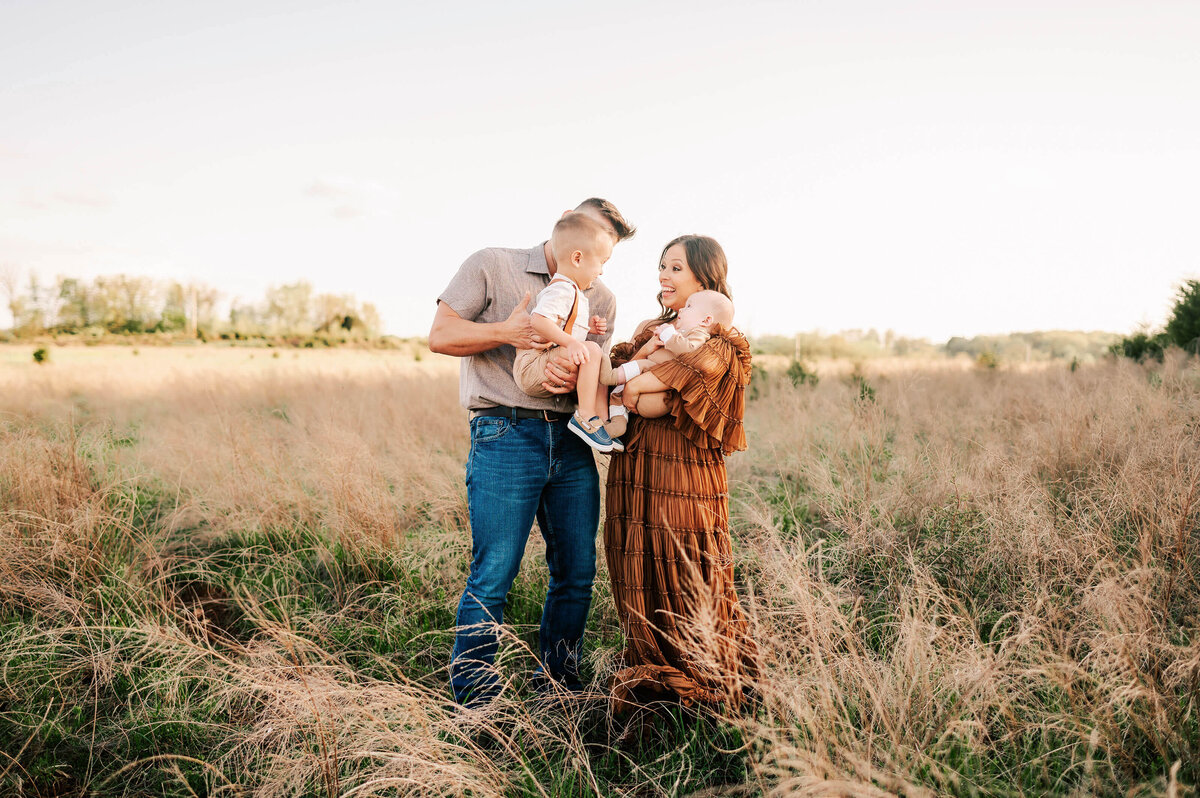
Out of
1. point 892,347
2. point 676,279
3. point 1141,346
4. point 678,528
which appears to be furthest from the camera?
point 892,347

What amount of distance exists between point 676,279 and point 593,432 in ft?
2.50

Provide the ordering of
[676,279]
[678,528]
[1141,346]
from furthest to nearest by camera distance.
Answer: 1. [1141,346]
2. [676,279]
3. [678,528]

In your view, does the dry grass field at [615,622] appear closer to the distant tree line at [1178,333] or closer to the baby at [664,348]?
the baby at [664,348]

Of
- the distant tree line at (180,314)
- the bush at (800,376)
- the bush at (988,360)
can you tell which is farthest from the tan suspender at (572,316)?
the distant tree line at (180,314)

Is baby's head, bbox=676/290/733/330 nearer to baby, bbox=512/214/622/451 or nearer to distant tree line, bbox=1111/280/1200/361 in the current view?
baby, bbox=512/214/622/451

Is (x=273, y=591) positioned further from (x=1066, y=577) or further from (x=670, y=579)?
(x=1066, y=577)

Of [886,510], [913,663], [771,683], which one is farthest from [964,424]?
[771,683]

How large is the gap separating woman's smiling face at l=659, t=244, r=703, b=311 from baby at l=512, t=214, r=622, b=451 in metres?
0.26

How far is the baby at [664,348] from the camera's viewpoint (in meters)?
2.52

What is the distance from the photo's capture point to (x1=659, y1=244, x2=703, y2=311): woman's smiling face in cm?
271

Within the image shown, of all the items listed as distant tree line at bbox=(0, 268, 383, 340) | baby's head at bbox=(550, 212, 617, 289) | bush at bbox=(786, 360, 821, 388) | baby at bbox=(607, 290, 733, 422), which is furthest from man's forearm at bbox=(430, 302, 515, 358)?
distant tree line at bbox=(0, 268, 383, 340)

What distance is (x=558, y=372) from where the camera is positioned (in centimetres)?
250

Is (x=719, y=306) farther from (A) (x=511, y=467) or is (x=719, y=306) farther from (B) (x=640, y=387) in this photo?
(A) (x=511, y=467)

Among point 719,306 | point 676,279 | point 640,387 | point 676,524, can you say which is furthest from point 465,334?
point 676,524
